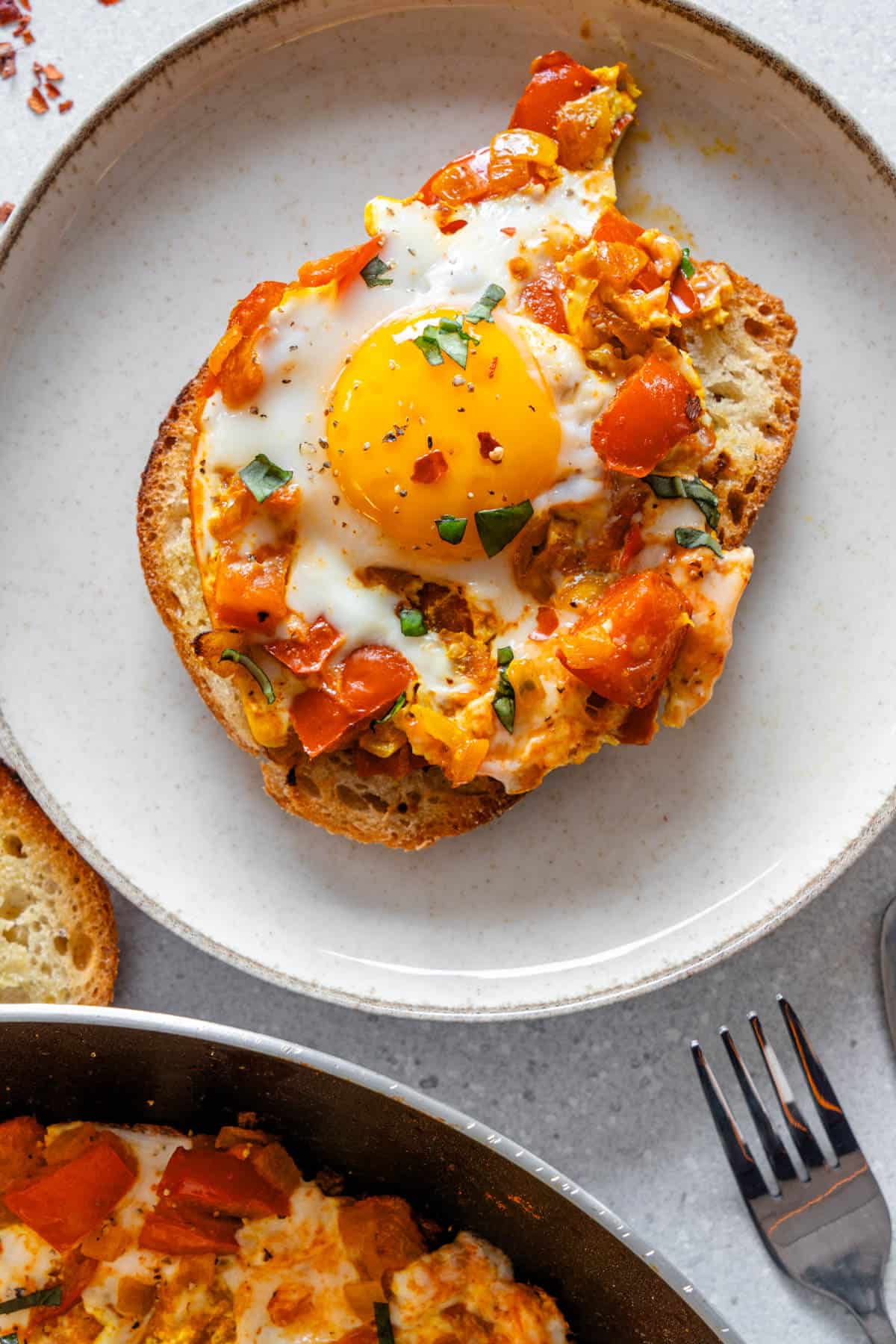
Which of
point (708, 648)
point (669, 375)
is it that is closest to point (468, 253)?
point (669, 375)

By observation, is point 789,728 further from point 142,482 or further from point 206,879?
point 142,482

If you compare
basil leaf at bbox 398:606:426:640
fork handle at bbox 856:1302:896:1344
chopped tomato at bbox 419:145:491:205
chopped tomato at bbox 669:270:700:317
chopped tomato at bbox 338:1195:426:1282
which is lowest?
chopped tomato at bbox 338:1195:426:1282

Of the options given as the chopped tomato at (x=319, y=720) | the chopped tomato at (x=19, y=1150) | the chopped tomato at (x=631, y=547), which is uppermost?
the chopped tomato at (x=631, y=547)

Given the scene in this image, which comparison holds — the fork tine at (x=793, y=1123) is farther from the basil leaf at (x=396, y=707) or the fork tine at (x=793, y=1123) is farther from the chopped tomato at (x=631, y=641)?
the basil leaf at (x=396, y=707)

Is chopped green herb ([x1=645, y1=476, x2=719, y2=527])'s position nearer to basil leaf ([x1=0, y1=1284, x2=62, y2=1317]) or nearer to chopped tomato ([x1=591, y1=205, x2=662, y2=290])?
chopped tomato ([x1=591, y1=205, x2=662, y2=290])

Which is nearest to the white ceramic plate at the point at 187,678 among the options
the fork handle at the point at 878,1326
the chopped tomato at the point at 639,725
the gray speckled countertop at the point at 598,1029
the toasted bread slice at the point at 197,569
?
the toasted bread slice at the point at 197,569

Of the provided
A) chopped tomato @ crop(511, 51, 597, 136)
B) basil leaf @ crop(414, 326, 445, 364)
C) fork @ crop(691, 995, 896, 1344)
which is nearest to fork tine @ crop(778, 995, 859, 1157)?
fork @ crop(691, 995, 896, 1344)

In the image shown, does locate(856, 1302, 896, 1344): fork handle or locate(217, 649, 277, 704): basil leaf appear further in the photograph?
locate(856, 1302, 896, 1344): fork handle

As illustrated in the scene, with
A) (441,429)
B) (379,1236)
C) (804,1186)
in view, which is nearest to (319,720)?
(441,429)
